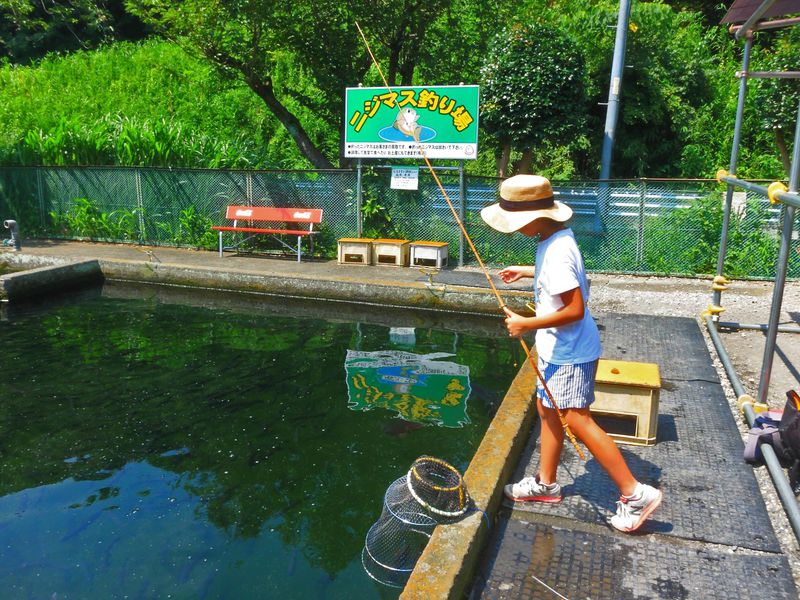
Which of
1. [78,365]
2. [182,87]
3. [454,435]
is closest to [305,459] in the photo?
[454,435]

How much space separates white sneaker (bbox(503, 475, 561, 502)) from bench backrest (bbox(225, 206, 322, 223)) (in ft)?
29.4

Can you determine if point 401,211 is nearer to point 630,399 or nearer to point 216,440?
point 216,440

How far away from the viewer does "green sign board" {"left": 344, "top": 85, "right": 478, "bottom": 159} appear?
11.3 m

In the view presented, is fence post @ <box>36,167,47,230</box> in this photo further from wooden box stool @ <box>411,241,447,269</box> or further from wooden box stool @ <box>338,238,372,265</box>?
wooden box stool @ <box>411,241,447,269</box>

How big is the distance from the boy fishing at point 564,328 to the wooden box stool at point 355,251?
8171 mm

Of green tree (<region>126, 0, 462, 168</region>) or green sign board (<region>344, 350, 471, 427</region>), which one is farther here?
green tree (<region>126, 0, 462, 168</region>)

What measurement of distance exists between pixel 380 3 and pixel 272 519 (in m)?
11.2

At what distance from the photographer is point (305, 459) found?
17.9ft

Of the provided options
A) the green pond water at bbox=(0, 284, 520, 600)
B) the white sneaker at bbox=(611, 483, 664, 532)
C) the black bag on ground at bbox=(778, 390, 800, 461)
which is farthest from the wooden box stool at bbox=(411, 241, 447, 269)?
the white sneaker at bbox=(611, 483, 664, 532)

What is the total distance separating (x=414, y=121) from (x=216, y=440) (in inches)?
265

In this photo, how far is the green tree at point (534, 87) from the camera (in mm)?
12500

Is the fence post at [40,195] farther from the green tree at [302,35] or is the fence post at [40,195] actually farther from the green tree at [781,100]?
the green tree at [781,100]

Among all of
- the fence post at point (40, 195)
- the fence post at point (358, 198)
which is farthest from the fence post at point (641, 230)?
the fence post at point (40, 195)

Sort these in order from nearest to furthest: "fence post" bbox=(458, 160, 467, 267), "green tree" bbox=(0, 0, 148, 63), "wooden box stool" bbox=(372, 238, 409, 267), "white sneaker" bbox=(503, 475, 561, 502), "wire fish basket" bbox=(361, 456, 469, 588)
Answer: "wire fish basket" bbox=(361, 456, 469, 588) → "white sneaker" bbox=(503, 475, 561, 502) → "fence post" bbox=(458, 160, 467, 267) → "wooden box stool" bbox=(372, 238, 409, 267) → "green tree" bbox=(0, 0, 148, 63)
